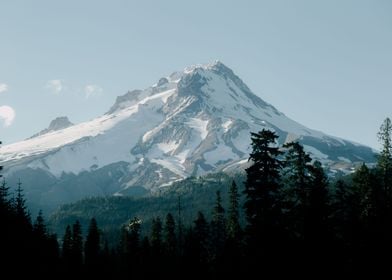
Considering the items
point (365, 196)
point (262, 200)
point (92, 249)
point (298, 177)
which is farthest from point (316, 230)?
point (92, 249)

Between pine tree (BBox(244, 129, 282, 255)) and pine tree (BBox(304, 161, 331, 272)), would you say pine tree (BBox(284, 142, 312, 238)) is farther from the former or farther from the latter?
pine tree (BBox(244, 129, 282, 255))

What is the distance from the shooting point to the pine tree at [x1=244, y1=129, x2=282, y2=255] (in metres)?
32.9

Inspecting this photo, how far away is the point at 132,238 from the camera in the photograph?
98.2 m

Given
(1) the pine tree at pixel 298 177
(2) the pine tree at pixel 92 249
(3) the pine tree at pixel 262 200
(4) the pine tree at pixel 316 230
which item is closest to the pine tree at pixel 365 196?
(1) the pine tree at pixel 298 177

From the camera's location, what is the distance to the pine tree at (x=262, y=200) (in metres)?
32.9

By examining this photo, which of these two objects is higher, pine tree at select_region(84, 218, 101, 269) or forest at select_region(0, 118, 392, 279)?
forest at select_region(0, 118, 392, 279)

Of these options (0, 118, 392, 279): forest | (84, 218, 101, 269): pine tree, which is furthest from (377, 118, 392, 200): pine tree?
(84, 218, 101, 269): pine tree

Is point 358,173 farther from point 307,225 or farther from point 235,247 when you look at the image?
point 307,225

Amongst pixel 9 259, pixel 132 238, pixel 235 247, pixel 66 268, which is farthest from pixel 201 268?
pixel 132 238


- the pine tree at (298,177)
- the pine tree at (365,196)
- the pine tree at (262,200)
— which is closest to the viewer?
the pine tree at (262,200)

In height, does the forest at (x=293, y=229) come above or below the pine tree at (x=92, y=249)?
above

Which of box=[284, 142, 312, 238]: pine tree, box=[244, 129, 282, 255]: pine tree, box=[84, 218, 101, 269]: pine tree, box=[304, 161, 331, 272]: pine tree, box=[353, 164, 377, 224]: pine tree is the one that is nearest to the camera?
box=[244, 129, 282, 255]: pine tree

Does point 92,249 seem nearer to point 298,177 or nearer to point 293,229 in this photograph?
point 298,177

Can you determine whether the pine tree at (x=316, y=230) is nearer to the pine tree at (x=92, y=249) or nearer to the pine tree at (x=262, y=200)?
the pine tree at (x=262, y=200)
